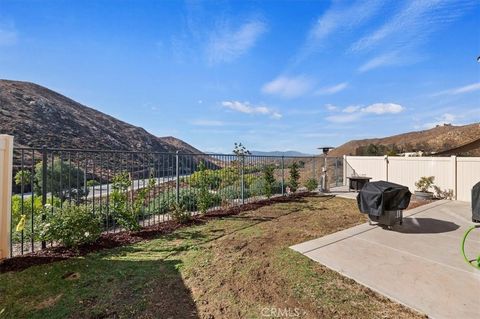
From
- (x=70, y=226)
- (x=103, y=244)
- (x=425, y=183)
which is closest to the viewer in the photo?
(x=70, y=226)

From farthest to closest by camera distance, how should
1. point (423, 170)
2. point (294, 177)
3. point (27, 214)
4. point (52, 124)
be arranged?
1. point (52, 124)
2. point (423, 170)
3. point (294, 177)
4. point (27, 214)

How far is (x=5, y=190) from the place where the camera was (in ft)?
11.8

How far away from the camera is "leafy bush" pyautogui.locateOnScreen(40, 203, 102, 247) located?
3.85m

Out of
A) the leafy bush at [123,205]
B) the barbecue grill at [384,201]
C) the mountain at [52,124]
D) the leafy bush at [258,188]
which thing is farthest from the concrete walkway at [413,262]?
the mountain at [52,124]

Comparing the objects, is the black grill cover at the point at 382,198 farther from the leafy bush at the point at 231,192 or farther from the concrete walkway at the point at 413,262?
the leafy bush at the point at 231,192

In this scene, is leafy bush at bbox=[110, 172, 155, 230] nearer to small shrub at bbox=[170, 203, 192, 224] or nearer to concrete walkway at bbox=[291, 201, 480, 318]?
small shrub at bbox=[170, 203, 192, 224]

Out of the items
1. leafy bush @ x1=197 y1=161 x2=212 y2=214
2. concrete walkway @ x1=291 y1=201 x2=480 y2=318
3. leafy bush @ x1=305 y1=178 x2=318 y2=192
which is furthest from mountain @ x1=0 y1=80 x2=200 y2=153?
concrete walkway @ x1=291 y1=201 x2=480 y2=318

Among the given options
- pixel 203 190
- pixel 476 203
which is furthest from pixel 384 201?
pixel 203 190

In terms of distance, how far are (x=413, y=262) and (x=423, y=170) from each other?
8.57 m

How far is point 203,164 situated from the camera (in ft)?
22.7

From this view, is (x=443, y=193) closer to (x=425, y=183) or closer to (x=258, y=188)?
(x=425, y=183)

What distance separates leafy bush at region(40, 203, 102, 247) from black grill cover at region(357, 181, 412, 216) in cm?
529

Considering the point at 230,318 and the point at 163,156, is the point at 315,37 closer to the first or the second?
the point at 163,156

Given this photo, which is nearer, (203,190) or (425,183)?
(203,190)
